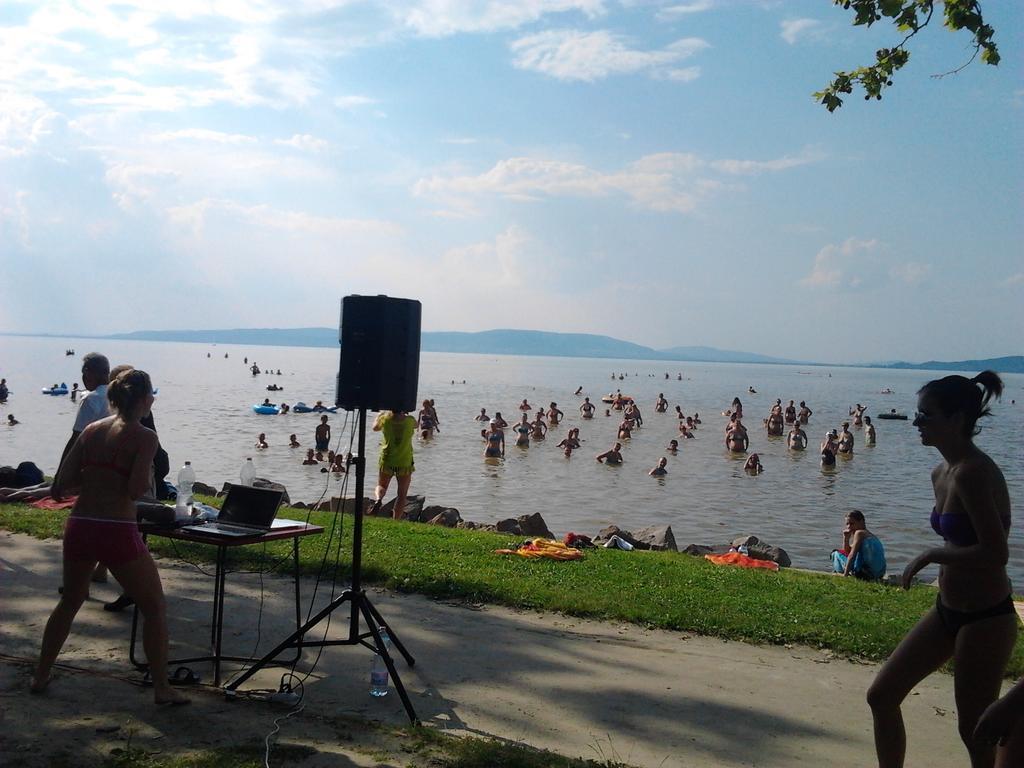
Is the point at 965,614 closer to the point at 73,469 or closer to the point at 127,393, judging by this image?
the point at 127,393

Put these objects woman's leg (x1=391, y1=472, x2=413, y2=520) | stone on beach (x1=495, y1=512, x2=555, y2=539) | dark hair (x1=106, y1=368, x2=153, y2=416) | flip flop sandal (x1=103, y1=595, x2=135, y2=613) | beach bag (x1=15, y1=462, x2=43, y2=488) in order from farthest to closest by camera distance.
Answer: beach bag (x1=15, y1=462, x2=43, y2=488) → stone on beach (x1=495, y1=512, x2=555, y2=539) → woman's leg (x1=391, y1=472, x2=413, y2=520) → flip flop sandal (x1=103, y1=595, x2=135, y2=613) → dark hair (x1=106, y1=368, x2=153, y2=416)

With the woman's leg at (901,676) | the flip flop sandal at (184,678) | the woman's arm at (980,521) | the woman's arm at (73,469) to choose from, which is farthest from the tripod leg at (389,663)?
the woman's arm at (980,521)

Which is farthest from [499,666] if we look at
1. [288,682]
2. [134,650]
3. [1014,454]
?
[1014,454]

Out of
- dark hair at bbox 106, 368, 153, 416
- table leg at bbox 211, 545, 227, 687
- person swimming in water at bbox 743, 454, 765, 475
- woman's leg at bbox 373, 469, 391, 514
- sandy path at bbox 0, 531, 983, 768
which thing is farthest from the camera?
person swimming in water at bbox 743, 454, 765, 475

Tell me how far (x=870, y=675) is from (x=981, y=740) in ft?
10.9

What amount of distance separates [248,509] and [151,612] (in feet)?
3.53

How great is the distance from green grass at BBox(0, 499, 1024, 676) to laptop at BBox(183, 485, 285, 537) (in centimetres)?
242

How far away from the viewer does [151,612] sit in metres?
4.64

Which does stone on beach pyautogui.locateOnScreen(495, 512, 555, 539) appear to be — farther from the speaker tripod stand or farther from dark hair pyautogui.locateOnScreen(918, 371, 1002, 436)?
dark hair pyautogui.locateOnScreen(918, 371, 1002, 436)

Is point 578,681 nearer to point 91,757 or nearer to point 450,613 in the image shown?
point 450,613

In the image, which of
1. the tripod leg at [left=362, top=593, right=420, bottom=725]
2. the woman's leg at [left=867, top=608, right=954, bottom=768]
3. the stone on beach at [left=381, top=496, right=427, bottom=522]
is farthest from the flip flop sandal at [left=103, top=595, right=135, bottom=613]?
the stone on beach at [left=381, top=496, right=427, bottom=522]

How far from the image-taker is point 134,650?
5.49m

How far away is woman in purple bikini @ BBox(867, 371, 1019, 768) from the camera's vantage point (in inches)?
137

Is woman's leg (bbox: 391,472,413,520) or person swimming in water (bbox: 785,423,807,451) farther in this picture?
person swimming in water (bbox: 785,423,807,451)
